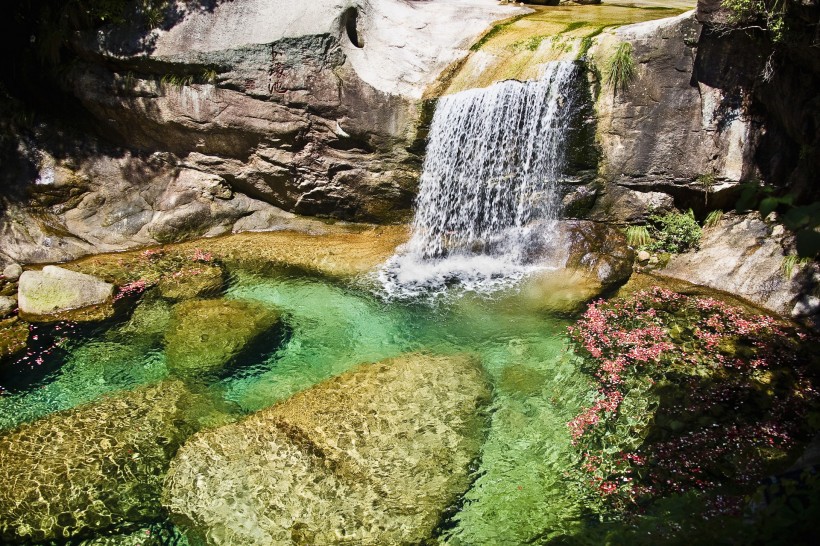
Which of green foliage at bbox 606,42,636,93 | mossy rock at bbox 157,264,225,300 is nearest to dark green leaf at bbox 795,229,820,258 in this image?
green foliage at bbox 606,42,636,93

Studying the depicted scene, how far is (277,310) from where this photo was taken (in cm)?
712

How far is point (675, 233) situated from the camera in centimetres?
765

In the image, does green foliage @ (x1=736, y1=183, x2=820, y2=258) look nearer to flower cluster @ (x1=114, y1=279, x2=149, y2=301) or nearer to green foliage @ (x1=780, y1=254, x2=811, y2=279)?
green foliage @ (x1=780, y1=254, x2=811, y2=279)

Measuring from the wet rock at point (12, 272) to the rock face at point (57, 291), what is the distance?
511mm

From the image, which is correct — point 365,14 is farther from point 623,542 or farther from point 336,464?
point 623,542

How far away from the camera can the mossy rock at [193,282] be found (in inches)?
291

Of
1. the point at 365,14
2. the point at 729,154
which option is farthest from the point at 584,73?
the point at 365,14

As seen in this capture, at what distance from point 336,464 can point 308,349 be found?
197cm

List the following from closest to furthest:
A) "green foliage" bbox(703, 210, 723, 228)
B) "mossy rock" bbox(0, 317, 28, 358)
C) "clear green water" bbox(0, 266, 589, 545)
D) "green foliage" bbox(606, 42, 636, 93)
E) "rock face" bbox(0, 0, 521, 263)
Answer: "clear green water" bbox(0, 266, 589, 545) < "mossy rock" bbox(0, 317, 28, 358) < "green foliage" bbox(606, 42, 636, 93) < "green foliage" bbox(703, 210, 723, 228) < "rock face" bbox(0, 0, 521, 263)

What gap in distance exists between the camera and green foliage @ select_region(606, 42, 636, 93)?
7207 millimetres

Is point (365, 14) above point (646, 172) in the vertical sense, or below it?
above

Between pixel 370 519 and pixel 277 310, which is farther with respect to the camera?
pixel 277 310

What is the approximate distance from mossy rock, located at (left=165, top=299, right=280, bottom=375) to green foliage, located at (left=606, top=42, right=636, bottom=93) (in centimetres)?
522

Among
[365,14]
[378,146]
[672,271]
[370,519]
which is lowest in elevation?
[370,519]
